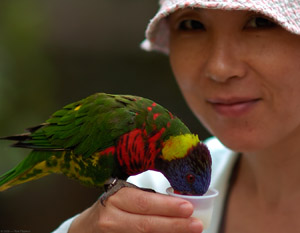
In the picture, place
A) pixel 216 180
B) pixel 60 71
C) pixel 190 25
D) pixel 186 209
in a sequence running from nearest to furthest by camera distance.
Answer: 1. pixel 186 209
2. pixel 190 25
3. pixel 216 180
4. pixel 60 71

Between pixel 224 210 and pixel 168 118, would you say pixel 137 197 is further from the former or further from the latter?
pixel 224 210

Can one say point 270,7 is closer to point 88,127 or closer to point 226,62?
point 226,62

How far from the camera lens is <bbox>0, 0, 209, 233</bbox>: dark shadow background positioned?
2363mm

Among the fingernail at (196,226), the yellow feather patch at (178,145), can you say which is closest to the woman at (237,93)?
the fingernail at (196,226)

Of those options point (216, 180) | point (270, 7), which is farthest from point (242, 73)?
point (216, 180)

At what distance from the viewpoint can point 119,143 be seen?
894mm

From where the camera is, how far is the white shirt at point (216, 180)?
1.26 m

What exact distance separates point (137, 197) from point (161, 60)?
2930 mm

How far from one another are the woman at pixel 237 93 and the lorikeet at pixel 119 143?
7 cm

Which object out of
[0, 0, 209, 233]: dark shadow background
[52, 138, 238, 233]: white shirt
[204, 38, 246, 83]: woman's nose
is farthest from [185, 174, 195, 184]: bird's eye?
[0, 0, 209, 233]: dark shadow background

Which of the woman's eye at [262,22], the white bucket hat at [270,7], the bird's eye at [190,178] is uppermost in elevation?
the white bucket hat at [270,7]

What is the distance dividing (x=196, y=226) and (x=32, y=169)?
52 centimetres

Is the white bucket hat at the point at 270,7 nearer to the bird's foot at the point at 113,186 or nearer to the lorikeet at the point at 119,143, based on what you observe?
the lorikeet at the point at 119,143

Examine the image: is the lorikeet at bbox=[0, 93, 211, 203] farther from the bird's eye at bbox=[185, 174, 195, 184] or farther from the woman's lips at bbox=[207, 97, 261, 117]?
the woman's lips at bbox=[207, 97, 261, 117]
